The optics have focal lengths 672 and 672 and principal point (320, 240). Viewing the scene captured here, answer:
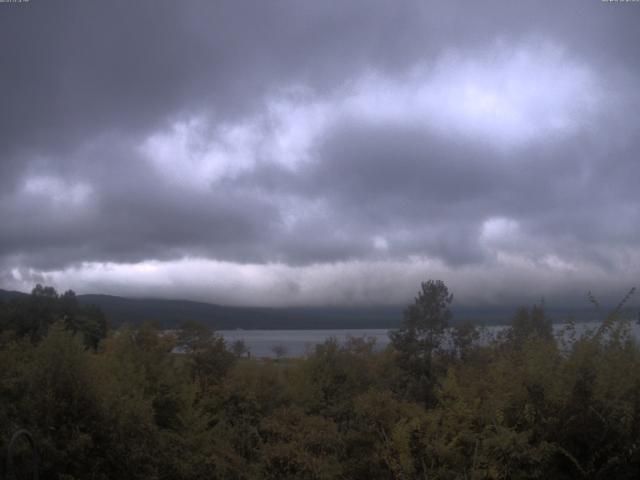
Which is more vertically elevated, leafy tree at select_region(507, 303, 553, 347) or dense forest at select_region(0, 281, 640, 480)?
leafy tree at select_region(507, 303, 553, 347)

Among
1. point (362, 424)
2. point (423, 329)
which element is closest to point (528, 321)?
point (423, 329)

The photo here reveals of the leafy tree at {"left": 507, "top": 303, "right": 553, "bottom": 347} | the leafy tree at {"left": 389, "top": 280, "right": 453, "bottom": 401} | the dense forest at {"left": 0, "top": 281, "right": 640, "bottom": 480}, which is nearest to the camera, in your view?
the dense forest at {"left": 0, "top": 281, "right": 640, "bottom": 480}

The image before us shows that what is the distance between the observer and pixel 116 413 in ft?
42.5

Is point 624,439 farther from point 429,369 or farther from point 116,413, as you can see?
point 429,369

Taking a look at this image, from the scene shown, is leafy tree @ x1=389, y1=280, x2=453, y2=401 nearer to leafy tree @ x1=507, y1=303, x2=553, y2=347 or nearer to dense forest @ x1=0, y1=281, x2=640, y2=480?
leafy tree @ x1=507, y1=303, x2=553, y2=347

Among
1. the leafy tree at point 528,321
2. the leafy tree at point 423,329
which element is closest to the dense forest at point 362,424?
the leafy tree at point 528,321

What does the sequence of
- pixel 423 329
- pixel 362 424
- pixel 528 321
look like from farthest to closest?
pixel 423 329
pixel 528 321
pixel 362 424

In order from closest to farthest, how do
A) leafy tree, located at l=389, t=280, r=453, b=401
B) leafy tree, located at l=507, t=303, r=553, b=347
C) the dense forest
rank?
the dense forest
leafy tree, located at l=507, t=303, r=553, b=347
leafy tree, located at l=389, t=280, r=453, b=401

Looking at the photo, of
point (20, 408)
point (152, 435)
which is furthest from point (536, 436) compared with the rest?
point (20, 408)

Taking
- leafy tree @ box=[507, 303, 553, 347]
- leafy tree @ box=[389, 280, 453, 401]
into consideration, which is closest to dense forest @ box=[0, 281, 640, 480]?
leafy tree @ box=[507, 303, 553, 347]

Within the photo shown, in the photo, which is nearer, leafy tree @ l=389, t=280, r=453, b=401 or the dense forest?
the dense forest

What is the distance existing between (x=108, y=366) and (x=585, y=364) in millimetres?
10849

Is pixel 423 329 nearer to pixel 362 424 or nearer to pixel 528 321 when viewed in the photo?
pixel 528 321

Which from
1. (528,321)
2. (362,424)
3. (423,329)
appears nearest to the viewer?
(362,424)
